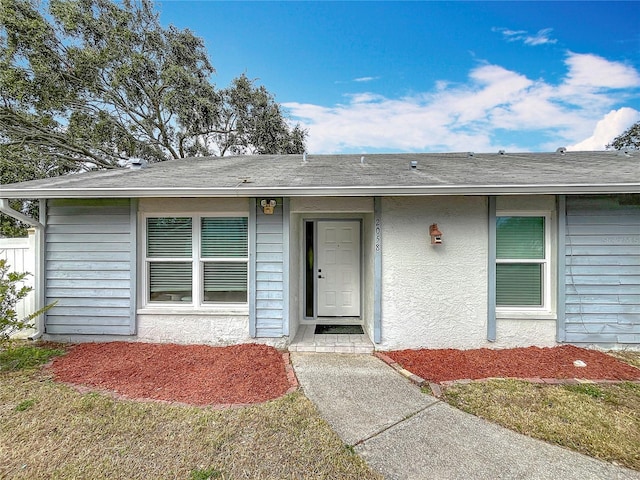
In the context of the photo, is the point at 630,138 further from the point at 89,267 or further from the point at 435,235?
the point at 89,267

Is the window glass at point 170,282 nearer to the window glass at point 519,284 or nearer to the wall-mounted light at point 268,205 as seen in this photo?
the wall-mounted light at point 268,205

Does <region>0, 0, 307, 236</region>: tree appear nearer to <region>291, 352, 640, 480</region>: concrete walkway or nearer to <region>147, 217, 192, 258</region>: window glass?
<region>147, 217, 192, 258</region>: window glass

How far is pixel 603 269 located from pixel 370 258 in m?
3.77

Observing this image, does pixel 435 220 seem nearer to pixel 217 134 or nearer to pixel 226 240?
pixel 226 240

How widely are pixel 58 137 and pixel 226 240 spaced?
13004 mm

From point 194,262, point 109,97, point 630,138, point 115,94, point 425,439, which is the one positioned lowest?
point 425,439

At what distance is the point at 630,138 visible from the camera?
15.5m

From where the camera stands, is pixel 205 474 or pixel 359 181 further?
pixel 359 181

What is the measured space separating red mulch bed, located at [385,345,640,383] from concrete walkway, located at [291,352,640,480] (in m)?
0.61

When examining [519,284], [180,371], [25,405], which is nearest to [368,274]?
[519,284]

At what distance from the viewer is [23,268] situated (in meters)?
5.23

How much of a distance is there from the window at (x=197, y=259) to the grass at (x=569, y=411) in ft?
12.3

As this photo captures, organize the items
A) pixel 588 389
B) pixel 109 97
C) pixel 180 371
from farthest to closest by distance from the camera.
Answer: pixel 109 97, pixel 180 371, pixel 588 389

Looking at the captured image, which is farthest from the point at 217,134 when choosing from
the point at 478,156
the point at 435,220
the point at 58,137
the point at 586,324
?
the point at 586,324
